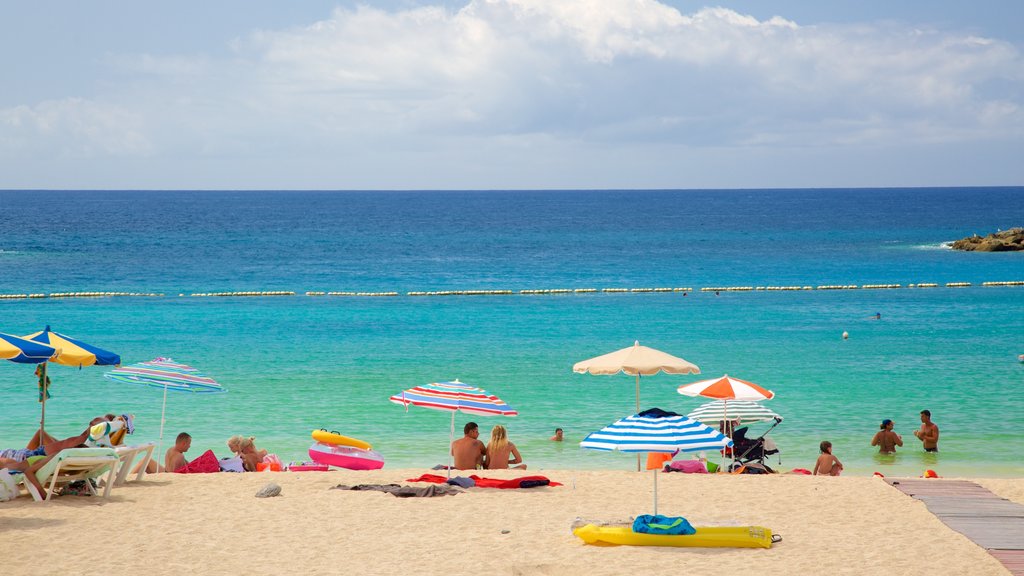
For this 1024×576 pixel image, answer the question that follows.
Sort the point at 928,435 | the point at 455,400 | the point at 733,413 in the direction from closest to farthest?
the point at 455,400
the point at 733,413
the point at 928,435

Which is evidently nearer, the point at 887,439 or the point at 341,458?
the point at 341,458

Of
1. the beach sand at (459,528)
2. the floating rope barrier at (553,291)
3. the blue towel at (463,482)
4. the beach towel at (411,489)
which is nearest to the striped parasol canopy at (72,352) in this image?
the beach sand at (459,528)

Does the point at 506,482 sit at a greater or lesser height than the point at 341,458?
greater

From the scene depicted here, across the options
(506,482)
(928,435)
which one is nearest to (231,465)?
(506,482)

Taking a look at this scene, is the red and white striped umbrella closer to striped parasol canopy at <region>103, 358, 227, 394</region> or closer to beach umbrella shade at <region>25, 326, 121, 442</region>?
striped parasol canopy at <region>103, 358, 227, 394</region>

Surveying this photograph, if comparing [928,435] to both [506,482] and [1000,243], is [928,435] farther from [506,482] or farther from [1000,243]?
[1000,243]

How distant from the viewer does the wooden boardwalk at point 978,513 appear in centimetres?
1046

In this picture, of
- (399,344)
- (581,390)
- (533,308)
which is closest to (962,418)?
(581,390)

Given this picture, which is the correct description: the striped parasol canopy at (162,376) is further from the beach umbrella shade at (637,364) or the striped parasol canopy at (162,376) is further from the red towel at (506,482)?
the beach umbrella shade at (637,364)

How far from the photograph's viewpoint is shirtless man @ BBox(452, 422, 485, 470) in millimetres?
15047

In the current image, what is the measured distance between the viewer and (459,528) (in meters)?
11.4

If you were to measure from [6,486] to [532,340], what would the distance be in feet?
67.1

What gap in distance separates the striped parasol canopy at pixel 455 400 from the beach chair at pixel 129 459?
326cm

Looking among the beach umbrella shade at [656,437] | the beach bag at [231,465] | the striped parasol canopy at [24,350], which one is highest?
the striped parasol canopy at [24,350]
